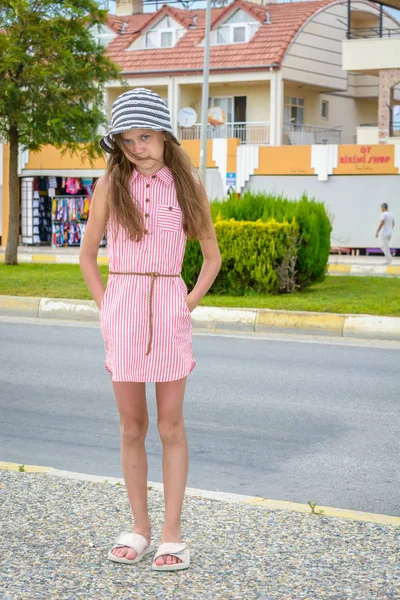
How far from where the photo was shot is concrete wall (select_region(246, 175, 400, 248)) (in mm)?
35031

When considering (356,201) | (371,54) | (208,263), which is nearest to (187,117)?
(371,54)

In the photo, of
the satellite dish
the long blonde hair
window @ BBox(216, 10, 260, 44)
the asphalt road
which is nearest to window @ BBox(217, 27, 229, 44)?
window @ BBox(216, 10, 260, 44)

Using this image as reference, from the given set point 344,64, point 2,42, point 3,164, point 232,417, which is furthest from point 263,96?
point 232,417

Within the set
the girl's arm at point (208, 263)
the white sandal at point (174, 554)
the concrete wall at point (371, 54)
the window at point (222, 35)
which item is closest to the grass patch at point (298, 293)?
the girl's arm at point (208, 263)

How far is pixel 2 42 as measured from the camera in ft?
76.2

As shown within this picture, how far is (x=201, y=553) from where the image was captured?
4383mm

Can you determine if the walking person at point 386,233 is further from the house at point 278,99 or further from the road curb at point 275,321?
the road curb at point 275,321

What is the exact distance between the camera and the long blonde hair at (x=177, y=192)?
4.14 metres

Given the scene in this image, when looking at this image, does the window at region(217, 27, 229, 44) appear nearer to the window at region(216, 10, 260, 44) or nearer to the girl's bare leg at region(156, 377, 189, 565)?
the window at region(216, 10, 260, 44)

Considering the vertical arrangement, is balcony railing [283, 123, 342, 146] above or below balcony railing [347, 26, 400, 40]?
below

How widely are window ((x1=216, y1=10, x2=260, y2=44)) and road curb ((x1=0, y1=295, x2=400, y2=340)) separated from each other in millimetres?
30164

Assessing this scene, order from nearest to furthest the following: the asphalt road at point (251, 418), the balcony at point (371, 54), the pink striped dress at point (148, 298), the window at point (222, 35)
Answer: the pink striped dress at point (148, 298)
the asphalt road at point (251, 418)
the balcony at point (371, 54)
the window at point (222, 35)

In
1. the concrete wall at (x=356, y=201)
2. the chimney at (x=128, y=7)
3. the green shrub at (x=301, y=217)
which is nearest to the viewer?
the green shrub at (x=301, y=217)

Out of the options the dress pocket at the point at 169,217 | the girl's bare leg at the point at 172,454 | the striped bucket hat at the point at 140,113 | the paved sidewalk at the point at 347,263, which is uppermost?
the striped bucket hat at the point at 140,113
